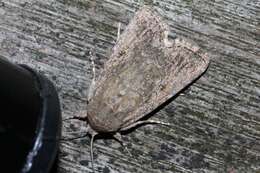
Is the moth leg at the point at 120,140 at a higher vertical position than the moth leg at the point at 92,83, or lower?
lower

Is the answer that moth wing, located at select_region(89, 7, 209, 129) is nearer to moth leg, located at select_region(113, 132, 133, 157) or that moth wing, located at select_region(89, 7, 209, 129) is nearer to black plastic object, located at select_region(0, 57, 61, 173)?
moth leg, located at select_region(113, 132, 133, 157)

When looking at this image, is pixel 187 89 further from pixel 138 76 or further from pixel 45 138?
pixel 45 138

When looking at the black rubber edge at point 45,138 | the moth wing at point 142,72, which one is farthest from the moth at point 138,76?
the black rubber edge at point 45,138

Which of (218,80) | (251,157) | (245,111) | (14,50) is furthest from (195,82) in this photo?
(14,50)

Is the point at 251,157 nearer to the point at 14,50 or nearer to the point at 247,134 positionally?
the point at 247,134

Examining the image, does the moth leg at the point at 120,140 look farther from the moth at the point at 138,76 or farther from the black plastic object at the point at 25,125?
the black plastic object at the point at 25,125

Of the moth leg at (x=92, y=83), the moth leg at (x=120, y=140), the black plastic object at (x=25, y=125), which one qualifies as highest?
the black plastic object at (x=25, y=125)

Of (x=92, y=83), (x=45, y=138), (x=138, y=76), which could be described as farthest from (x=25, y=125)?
(x=138, y=76)
